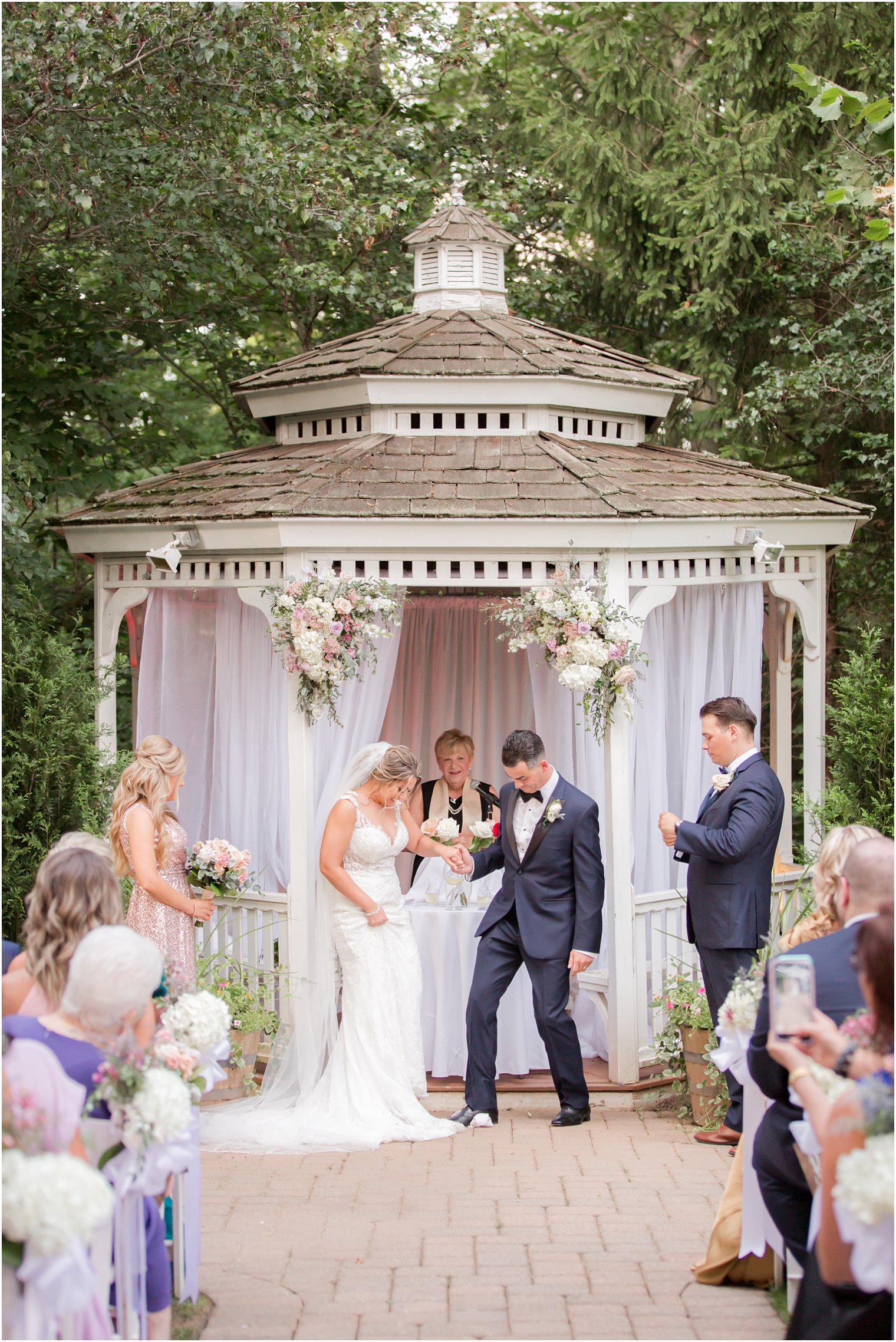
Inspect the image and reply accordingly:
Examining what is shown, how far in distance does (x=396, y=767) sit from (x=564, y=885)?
1.08 m

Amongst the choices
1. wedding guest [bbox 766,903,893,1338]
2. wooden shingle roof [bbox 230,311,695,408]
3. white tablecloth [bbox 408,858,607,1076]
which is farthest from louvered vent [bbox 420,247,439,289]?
wedding guest [bbox 766,903,893,1338]

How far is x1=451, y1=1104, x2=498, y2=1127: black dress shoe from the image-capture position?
23.2ft

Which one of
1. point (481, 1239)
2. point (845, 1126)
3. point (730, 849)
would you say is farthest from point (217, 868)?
point (845, 1126)

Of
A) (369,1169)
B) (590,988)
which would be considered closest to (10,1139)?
(369,1169)

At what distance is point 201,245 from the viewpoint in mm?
10609

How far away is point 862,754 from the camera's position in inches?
328

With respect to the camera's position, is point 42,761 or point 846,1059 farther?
point 42,761

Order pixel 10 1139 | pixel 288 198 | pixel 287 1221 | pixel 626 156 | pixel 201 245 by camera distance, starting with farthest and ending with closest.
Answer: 1. pixel 626 156
2. pixel 201 245
3. pixel 288 198
4. pixel 287 1221
5. pixel 10 1139

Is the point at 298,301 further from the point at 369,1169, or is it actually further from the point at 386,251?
the point at 369,1169

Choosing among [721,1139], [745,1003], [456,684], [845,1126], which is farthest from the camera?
[456,684]

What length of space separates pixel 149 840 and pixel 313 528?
189cm

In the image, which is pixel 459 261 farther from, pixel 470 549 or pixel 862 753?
pixel 862 753

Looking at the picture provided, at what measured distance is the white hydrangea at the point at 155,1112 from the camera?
3.75 m

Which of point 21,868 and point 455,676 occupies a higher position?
point 455,676
